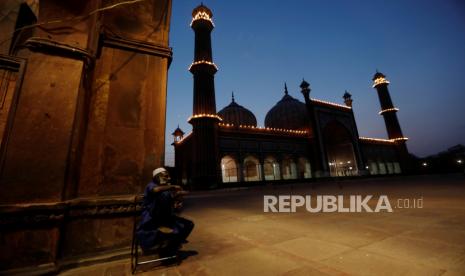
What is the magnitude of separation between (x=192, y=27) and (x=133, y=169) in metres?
25.2

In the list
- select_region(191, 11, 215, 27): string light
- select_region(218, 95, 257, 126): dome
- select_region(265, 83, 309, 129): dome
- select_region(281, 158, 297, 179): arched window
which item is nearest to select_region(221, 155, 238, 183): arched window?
select_region(218, 95, 257, 126): dome

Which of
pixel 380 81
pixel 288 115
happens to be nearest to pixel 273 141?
pixel 288 115

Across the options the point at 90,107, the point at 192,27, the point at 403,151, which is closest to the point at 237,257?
the point at 90,107

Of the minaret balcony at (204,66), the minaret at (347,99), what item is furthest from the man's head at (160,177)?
the minaret at (347,99)

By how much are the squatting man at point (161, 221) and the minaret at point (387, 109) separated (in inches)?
1716

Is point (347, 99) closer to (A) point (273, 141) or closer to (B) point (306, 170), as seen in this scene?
(B) point (306, 170)

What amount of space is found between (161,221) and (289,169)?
27.7m

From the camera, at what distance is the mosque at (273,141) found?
2015cm

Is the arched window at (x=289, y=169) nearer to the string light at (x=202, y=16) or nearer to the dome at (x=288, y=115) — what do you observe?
the dome at (x=288, y=115)

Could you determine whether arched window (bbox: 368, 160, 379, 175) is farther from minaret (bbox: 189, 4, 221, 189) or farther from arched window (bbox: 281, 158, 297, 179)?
minaret (bbox: 189, 4, 221, 189)

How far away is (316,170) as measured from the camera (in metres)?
27.0

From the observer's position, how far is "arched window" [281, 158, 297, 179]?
2684 cm

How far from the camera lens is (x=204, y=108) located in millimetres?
20609

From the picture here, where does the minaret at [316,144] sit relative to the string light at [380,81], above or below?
below
